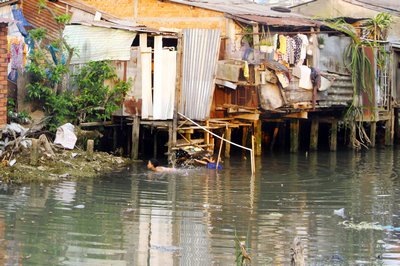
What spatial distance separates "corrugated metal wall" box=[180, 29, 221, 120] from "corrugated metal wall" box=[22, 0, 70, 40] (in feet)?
11.0

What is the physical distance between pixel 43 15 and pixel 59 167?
5549 mm

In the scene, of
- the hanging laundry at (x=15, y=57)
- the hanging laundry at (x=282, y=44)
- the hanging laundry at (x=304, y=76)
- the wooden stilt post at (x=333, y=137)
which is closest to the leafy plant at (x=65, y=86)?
the hanging laundry at (x=15, y=57)

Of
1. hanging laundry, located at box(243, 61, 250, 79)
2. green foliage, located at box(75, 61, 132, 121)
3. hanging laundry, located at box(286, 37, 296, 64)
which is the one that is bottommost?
green foliage, located at box(75, 61, 132, 121)

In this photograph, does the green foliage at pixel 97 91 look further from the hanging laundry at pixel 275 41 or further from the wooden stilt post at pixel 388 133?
the wooden stilt post at pixel 388 133

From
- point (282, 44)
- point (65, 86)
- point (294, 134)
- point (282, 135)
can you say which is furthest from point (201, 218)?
point (282, 135)

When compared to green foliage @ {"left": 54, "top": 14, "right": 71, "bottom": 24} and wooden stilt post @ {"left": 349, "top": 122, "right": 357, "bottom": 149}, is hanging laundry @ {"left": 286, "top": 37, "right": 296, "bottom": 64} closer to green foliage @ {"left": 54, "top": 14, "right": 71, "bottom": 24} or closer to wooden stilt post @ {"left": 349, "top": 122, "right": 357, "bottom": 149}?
wooden stilt post @ {"left": 349, "top": 122, "right": 357, "bottom": 149}

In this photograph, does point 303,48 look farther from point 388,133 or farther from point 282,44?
point 388,133

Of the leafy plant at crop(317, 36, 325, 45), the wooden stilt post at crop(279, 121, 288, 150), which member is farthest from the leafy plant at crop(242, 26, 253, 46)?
the wooden stilt post at crop(279, 121, 288, 150)

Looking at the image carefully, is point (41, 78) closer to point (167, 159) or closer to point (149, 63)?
point (149, 63)

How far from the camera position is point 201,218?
14.5 metres

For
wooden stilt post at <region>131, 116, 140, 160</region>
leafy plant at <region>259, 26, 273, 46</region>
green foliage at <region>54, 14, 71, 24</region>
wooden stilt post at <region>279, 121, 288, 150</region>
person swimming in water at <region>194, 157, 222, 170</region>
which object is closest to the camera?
green foliage at <region>54, 14, 71, 24</region>

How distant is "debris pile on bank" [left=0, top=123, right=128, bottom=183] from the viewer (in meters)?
17.2

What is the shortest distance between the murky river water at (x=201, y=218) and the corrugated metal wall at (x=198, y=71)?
1656 millimetres

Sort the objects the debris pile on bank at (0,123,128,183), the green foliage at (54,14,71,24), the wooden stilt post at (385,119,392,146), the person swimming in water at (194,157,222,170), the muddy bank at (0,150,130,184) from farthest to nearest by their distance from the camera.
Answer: the wooden stilt post at (385,119,392,146) < the person swimming in water at (194,157,222,170) < the green foliage at (54,14,71,24) < the debris pile on bank at (0,123,128,183) < the muddy bank at (0,150,130,184)
